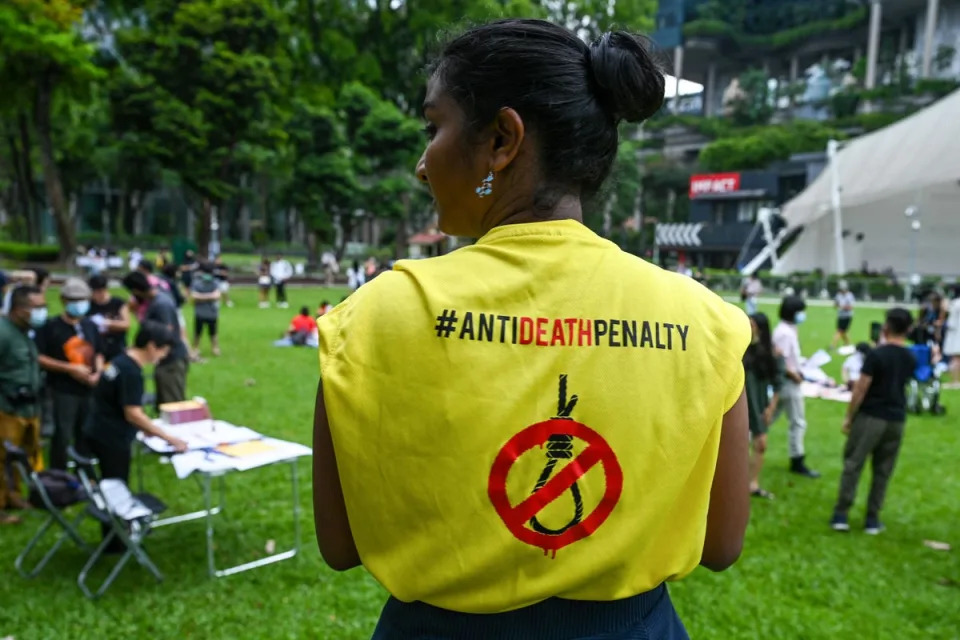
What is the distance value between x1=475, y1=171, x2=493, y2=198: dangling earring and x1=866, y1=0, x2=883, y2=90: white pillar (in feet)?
231

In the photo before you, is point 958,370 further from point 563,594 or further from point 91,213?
point 91,213

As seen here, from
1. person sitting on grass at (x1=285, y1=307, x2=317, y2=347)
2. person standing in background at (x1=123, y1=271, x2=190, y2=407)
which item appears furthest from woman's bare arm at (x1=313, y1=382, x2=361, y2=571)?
person sitting on grass at (x1=285, y1=307, x2=317, y2=347)

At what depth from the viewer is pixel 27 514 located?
5836mm

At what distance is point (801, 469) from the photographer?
7273 mm

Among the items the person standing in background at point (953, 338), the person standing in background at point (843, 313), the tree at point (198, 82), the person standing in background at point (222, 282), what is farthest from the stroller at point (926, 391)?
the tree at point (198, 82)

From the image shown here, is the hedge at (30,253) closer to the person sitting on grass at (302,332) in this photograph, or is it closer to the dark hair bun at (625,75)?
the person sitting on grass at (302,332)

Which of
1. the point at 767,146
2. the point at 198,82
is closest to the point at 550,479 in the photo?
the point at 198,82

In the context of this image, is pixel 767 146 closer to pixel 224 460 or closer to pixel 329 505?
Result: pixel 224 460

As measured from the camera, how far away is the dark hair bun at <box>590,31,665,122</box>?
1.11 metres

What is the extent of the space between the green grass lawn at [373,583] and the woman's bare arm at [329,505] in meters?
3.27

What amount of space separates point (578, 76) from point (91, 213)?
7031 centimetres

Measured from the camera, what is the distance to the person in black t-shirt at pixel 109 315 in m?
7.79

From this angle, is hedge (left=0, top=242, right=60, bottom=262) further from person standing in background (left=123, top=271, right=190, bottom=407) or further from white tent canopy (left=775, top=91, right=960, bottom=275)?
white tent canopy (left=775, top=91, right=960, bottom=275)

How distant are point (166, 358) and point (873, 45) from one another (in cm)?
6843
